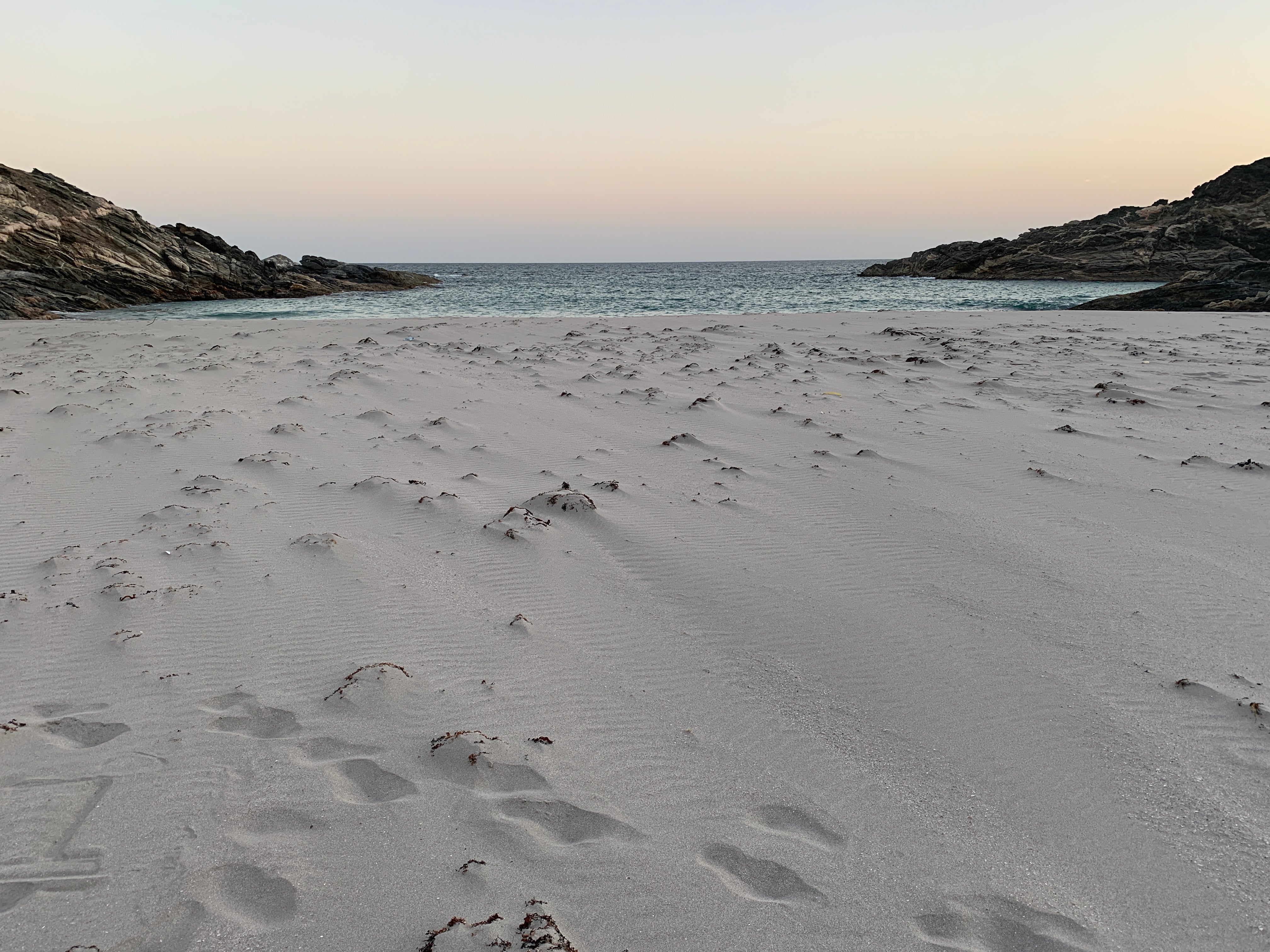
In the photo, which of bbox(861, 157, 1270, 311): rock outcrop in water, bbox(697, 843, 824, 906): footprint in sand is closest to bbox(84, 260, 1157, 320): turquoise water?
bbox(861, 157, 1270, 311): rock outcrop in water

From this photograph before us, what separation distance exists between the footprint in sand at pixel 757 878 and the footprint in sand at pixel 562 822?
0.19 meters

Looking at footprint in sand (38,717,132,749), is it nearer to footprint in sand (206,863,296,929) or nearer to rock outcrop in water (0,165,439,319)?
footprint in sand (206,863,296,929)

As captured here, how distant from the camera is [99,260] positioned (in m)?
23.6

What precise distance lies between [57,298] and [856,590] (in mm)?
23084

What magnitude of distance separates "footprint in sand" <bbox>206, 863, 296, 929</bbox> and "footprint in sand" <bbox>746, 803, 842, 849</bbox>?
111 cm

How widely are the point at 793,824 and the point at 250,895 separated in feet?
4.26

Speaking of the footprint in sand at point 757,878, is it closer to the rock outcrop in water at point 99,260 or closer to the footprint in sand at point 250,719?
the footprint in sand at point 250,719

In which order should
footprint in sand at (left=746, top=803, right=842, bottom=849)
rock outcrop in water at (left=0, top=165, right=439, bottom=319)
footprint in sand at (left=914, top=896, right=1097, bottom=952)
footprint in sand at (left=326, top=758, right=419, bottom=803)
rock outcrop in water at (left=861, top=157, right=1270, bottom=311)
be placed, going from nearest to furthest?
footprint in sand at (left=914, top=896, right=1097, bottom=952)
footprint in sand at (left=746, top=803, right=842, bottom=849)
footprint in sand at (left=326, top=758, right=419, bottom=803)
rock outcrop in water at (left=0, top=165, right=439, bottom=319)
rock outcrop in water at (left=861, top=157, right=1270, bottom=311)

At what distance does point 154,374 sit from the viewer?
733 centimetres

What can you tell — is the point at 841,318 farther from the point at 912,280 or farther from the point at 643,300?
the point at 912,280

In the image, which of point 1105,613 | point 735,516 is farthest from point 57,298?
point 1105,613

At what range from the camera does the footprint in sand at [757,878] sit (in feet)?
5.17

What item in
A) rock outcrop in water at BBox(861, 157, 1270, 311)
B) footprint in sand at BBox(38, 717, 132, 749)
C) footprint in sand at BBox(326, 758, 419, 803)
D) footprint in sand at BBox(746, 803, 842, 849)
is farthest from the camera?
rock outcrop in water at BBox(861, 157, 1270, 311)

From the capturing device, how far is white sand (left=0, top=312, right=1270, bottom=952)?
5.12 ft
